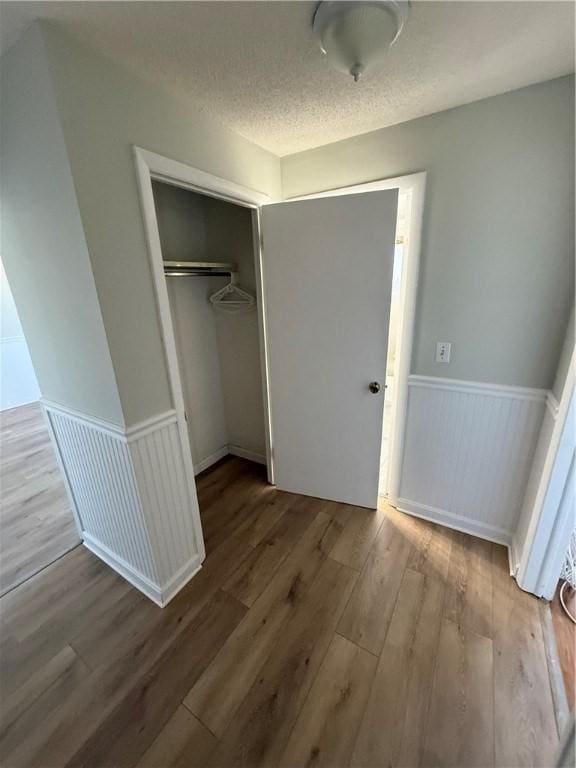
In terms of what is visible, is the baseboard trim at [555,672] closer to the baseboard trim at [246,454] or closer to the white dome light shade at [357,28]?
the baseboard trim at [246,454]

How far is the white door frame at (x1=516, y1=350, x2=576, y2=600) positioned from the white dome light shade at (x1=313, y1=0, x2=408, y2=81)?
1.28 m

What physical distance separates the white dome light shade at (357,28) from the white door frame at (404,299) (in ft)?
2.44

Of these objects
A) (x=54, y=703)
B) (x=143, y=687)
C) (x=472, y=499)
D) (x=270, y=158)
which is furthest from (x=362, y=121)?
(x=54, y=703)

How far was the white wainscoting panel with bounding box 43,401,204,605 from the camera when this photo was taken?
139 centimetres

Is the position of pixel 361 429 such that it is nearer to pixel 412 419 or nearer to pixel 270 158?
pixel 412 419

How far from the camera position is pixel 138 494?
1.39 metres

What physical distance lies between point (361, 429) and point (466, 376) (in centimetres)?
68

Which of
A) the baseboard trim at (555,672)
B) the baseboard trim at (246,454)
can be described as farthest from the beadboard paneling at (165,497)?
the baseboard trim at (555,672)

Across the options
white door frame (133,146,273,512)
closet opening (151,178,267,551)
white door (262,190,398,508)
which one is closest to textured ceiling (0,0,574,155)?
white door frame (133,146,273,512)

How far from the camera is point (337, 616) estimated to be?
4.75 feet

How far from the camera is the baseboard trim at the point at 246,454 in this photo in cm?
274

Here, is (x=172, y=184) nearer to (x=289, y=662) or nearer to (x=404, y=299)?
(x=404, y=299)

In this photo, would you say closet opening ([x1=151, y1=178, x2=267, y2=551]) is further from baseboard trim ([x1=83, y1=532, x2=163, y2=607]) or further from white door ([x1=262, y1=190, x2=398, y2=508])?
baseboard trim ([x1=83, y1=532, x2=163, y2=607])

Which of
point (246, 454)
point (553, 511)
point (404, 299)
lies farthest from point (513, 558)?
point (246, 454)
